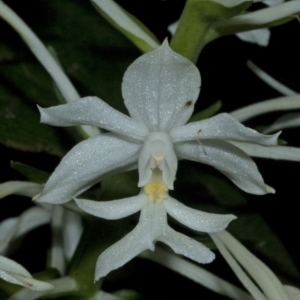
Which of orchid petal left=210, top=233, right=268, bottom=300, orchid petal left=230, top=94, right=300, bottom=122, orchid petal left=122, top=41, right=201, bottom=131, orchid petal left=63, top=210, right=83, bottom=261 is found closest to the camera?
orchid petal left=122, top=41, right=201, bottom=131

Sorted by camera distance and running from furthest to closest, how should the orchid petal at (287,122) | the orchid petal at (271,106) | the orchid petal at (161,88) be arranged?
the orchid petal at (287,122)
the orchid petal at (271,106)
the orchid petal at (161,88)

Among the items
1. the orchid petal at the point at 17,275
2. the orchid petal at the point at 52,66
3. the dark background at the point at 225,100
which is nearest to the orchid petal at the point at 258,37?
the dark background at the point at 225,100

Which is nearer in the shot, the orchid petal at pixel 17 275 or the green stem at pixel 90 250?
the orchid petal at pixel 17 275

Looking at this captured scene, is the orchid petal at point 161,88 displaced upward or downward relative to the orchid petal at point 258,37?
downward

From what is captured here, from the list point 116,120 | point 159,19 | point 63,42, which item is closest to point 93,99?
point 116,120

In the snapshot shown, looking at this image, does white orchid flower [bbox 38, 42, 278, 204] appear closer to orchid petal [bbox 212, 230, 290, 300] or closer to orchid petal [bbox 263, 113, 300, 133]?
orchid petal [bbox 212, 230, 290, 300]

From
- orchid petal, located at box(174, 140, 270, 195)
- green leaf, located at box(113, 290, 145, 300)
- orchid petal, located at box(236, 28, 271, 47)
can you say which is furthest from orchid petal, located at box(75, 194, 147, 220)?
orchid petal, located at box(236, 28, 271, 47)

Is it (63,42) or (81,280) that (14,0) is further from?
(81,280)

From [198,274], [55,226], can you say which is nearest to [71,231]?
[55,226]

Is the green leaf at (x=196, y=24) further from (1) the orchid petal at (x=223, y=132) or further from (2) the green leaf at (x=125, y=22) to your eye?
(1) the orchid petal at (x=223, y=132)
